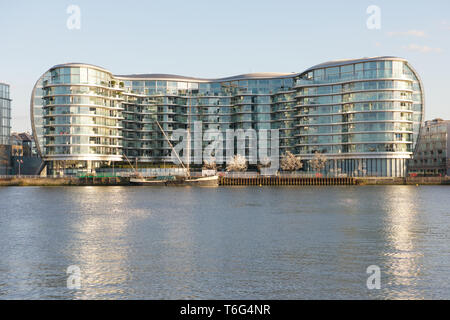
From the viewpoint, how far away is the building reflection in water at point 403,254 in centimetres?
2503

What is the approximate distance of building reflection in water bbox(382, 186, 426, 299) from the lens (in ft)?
82.1

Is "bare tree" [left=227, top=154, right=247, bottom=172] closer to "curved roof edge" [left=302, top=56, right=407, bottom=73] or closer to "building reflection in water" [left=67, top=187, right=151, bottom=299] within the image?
"curved roof edge" [left=302, top=56, right=407, bottom=73]

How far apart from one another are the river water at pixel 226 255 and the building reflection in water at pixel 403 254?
0.07 meters

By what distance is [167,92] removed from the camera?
192m

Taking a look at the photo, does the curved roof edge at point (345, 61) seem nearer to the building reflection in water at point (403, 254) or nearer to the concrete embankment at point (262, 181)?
the concrete embankment at point (262, 181)

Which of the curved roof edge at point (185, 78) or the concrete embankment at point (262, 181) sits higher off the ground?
the curved roof edge at point (185, 78)

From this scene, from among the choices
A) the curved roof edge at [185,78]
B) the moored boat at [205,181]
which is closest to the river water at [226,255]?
the moored boat at [205,181]

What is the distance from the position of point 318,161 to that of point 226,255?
5037 inches

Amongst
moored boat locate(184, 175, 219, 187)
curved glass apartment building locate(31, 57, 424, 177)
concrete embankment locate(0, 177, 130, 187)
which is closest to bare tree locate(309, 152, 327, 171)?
curved glass apartment building locate(31, 57, 424, 177)

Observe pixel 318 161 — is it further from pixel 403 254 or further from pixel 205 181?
pixel 403 254

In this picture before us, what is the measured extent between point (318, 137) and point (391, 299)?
14232 cm

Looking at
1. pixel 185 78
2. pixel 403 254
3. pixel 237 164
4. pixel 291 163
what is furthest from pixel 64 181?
pixel 403 254

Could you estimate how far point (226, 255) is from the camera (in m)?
34.1
